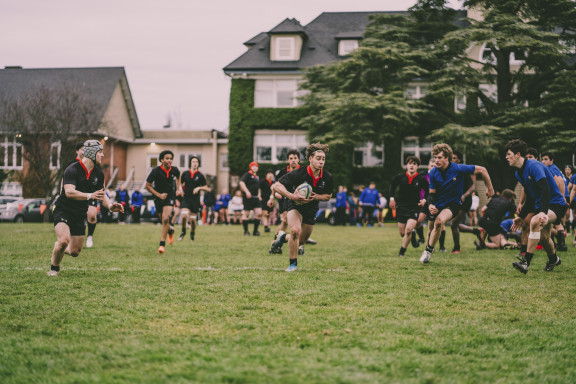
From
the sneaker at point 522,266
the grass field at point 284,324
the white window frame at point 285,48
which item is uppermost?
the white window frame at point 285,48

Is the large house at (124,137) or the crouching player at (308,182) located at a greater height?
the large house at (124,137)

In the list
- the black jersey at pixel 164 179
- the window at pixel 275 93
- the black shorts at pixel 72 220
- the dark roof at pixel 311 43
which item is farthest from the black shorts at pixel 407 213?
the window at pixel 275 93

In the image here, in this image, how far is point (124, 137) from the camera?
45281 mm

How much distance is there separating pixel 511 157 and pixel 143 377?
23.2 feet

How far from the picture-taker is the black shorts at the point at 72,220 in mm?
8383

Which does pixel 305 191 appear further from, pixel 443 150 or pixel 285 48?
pixel 285 48

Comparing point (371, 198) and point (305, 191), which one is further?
point (371, 198)

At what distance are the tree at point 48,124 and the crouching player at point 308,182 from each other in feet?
93.2

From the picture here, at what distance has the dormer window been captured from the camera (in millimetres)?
40000

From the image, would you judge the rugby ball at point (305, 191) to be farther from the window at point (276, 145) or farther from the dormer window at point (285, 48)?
the dormer window at point (285, 48)

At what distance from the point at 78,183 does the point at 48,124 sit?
94.0 ft

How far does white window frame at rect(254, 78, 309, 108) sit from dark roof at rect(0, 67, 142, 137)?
11.3 metres

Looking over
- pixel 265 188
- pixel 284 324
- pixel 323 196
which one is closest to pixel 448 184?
pixel 323 196

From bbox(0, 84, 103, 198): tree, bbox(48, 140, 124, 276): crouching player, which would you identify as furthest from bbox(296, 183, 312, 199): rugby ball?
bbox(0, 84, 103, 198): tree
